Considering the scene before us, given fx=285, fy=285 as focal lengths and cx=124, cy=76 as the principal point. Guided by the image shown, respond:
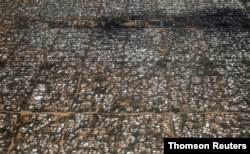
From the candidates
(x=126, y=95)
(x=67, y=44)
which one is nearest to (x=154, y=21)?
(x=67, y=44)

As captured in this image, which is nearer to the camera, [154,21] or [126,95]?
[126,95]

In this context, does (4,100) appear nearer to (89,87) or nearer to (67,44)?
(89,87)

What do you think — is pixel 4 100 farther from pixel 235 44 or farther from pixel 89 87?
pixel 235 44

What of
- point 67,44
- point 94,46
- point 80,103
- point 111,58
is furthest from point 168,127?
point 67,44

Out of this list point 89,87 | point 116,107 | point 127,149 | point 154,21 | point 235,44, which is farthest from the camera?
point 154,21

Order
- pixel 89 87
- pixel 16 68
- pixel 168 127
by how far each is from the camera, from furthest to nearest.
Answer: pixel 16 68, pixel 89 87, pixel 168 127

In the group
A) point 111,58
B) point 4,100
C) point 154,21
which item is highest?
point 154,21

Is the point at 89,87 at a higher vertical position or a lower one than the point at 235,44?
lower
